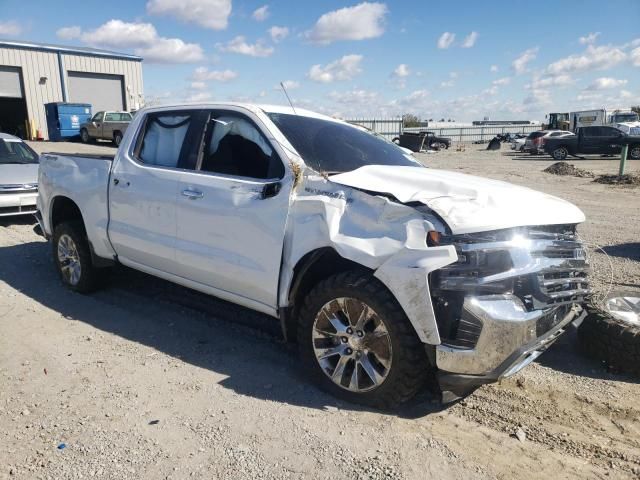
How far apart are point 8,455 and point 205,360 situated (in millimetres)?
1445

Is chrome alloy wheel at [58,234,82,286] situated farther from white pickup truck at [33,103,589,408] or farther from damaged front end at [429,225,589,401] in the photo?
damaged front end at [429,225,589,401]

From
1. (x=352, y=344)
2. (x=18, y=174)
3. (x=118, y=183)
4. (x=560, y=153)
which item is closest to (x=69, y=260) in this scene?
(x=118, y=183)

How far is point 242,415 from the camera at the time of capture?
3285mm

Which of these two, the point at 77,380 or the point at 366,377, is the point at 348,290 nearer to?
the point at 366,377

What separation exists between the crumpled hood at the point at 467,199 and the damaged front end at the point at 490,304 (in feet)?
0.28

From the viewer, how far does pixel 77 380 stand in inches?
147

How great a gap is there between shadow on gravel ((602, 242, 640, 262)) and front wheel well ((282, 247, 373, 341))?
5.09 meters

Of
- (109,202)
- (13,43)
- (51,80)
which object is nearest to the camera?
(109,202)

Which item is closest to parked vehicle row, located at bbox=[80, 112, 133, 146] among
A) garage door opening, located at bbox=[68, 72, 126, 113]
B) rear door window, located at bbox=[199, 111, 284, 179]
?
garage door opening, located at bbox=[68, 72, 126, 113]

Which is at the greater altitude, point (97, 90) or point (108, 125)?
point (97, 90)

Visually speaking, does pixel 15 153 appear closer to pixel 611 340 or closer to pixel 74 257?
pixel 74 257

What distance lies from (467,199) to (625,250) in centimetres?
543

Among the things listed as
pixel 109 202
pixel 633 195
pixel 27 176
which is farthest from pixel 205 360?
pixel 633 195

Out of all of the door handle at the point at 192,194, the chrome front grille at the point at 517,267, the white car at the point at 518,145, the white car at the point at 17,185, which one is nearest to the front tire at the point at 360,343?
the chrome front grille at the point at 517,267
